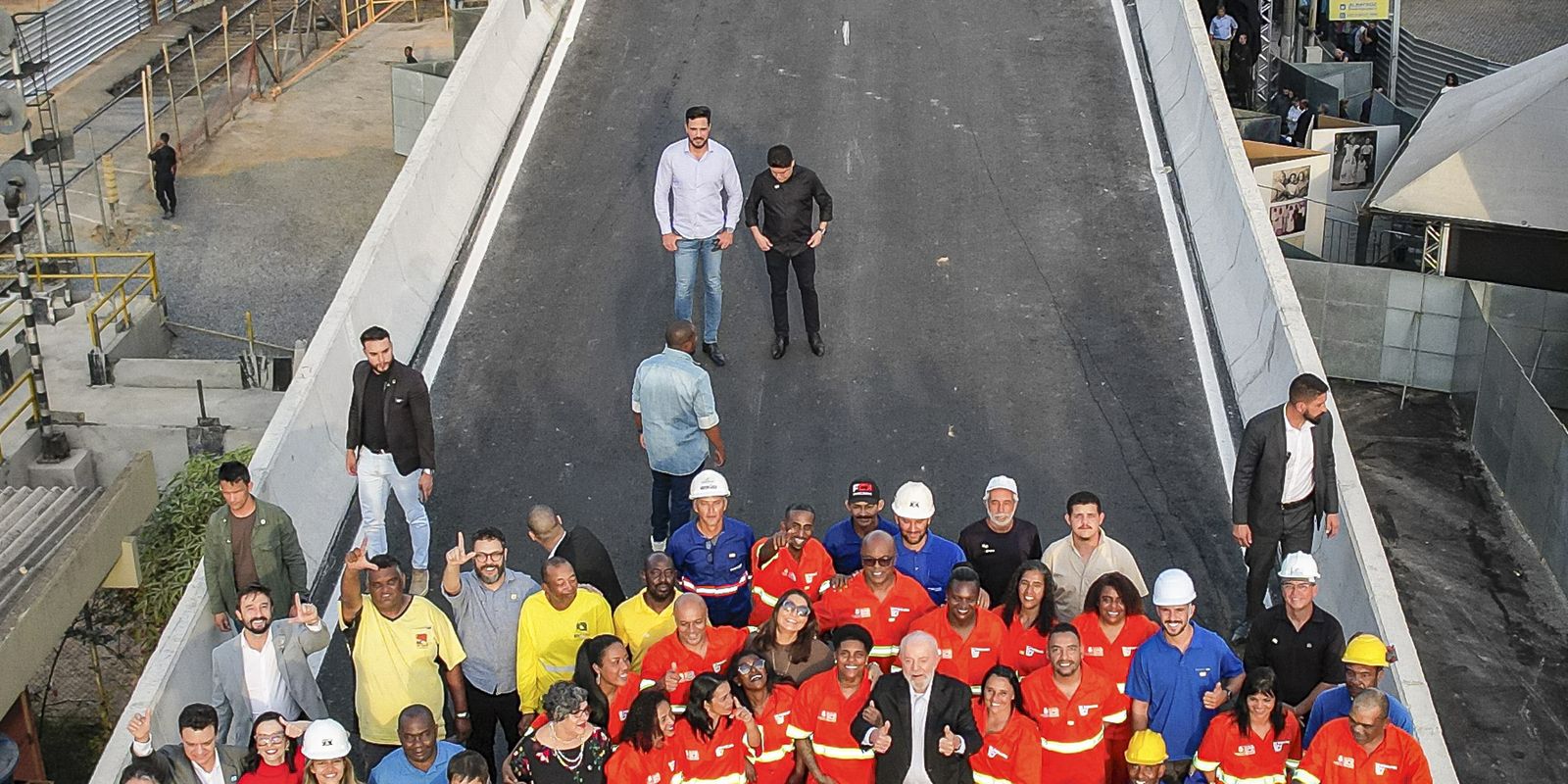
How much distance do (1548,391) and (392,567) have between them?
14.2m

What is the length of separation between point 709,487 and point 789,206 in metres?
3.31

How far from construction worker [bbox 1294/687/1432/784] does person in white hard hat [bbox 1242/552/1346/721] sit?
622 millimetres

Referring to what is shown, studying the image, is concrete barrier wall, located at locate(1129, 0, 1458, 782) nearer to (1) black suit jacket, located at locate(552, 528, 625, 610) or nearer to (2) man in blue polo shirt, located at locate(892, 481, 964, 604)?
(2) man in blue polo shirt, located at locate(892, 481, 964, 604)

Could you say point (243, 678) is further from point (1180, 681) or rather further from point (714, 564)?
point (1180, 681)

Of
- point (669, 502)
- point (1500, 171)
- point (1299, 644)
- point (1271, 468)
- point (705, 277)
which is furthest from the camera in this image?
point (1500, 171)

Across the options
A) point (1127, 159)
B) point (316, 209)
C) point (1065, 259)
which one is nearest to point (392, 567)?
point (1065, 259)

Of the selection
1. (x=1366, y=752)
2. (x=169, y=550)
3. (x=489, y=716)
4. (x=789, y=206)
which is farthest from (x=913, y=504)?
(x=169, y=550)

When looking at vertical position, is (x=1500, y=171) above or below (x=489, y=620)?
below

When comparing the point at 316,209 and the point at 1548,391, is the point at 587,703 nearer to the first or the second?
the point at 1548,391

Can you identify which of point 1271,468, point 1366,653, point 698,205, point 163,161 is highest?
point 698,205

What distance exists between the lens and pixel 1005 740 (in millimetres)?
7891

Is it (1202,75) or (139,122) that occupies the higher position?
(1202,75)

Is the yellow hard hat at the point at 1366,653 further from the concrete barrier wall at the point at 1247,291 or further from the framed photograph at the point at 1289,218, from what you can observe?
the framed photograph at the point at 1289,218

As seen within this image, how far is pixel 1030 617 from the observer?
853 centimetres
